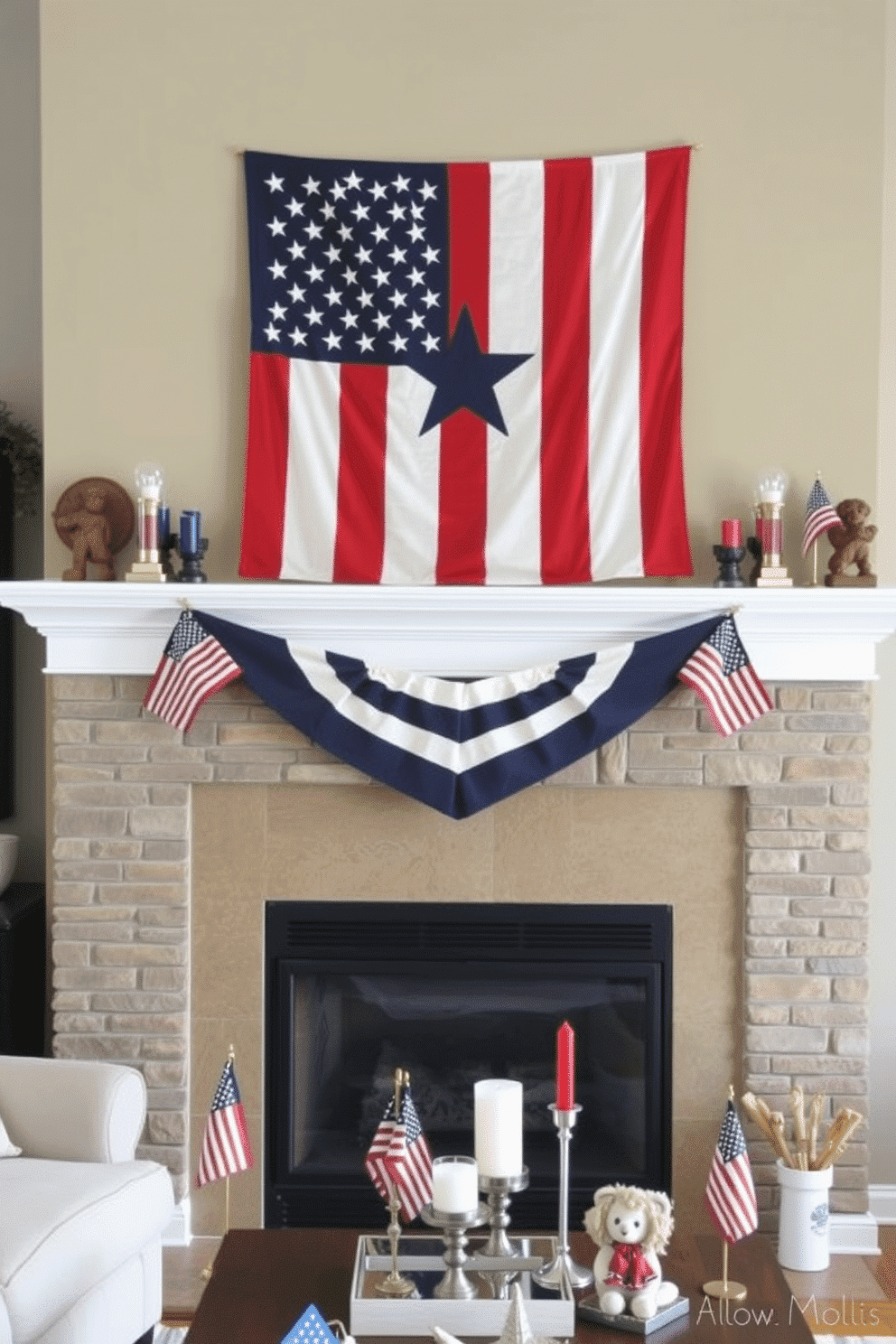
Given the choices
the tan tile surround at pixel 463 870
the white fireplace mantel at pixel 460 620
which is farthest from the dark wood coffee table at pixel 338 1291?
the white fireplace mantel at pixel 460 620

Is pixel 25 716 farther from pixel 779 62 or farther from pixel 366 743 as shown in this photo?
pixel 779 62

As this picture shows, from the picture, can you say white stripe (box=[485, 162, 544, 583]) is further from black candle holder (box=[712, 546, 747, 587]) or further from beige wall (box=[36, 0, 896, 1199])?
black candle holder (box=[712, 546, 747, 587])

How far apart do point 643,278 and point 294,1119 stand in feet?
7.64

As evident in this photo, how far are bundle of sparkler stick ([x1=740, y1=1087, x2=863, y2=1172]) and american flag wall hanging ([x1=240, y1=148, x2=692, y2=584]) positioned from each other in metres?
1.35

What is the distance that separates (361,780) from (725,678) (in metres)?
0.94

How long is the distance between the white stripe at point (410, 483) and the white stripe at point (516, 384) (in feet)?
0.48

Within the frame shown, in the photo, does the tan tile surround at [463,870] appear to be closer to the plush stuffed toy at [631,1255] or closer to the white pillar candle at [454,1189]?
the plush stuffed toy at [631,1255]

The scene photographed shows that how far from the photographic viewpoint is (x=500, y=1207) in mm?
2770

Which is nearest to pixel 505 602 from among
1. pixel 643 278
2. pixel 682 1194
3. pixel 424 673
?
pixel 424 673

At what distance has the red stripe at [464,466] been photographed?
13.5ft

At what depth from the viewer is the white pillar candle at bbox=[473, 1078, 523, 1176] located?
2.69 m

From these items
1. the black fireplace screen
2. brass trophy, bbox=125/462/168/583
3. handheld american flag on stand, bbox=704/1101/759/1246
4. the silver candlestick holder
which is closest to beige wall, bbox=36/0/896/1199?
brass trophy, bbox=125/462/168/583

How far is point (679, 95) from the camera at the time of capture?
13.4 ft

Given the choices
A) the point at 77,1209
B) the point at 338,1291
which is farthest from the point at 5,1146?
the point at 338,1291
